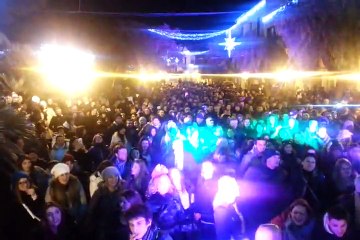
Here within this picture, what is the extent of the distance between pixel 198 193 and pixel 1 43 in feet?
52.4

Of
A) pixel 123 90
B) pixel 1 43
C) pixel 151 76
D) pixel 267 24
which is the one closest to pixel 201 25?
pixel 267 24

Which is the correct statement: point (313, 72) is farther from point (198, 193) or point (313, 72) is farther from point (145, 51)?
point (198, 193)

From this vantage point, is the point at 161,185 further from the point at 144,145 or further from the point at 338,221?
the point at 144,145

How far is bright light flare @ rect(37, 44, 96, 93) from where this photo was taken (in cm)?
2548

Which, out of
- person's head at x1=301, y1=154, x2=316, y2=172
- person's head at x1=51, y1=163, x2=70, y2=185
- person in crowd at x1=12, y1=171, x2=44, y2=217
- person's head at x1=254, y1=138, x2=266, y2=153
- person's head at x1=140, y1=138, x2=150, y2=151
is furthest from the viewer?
person's head at x1=140, y1=138, x2=150, y2=151

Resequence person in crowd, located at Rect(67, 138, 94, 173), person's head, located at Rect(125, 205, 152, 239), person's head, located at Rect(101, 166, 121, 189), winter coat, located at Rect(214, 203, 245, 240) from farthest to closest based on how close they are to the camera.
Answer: person in crowd, located at Rect(67, 138, 94, 173), person's head, located at Rect(101, 166, 121, 189), winter coat, located at Rect(214, 203, 245, 240), person's head, located at Rect(125, 205, 152, 239)

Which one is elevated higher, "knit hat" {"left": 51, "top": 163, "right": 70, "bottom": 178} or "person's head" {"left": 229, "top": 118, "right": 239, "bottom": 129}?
"person's head" {"left": 229, "top": 118, "right": 239, "bottom": 129}

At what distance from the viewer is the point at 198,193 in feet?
24.7

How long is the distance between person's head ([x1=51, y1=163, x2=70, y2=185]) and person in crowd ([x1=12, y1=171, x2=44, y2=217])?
34cm

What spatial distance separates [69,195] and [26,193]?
532mm

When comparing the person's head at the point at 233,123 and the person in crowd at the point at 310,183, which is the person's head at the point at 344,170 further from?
the person's head at the point at 233,123

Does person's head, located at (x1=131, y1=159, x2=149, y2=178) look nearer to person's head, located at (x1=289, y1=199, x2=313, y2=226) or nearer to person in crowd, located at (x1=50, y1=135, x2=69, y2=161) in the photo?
person in crowd, located at (x1=50, y1=135, x2=69, y2=161)

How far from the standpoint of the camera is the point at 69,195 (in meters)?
6.84

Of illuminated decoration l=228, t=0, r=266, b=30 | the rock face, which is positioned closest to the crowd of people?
the rock face
